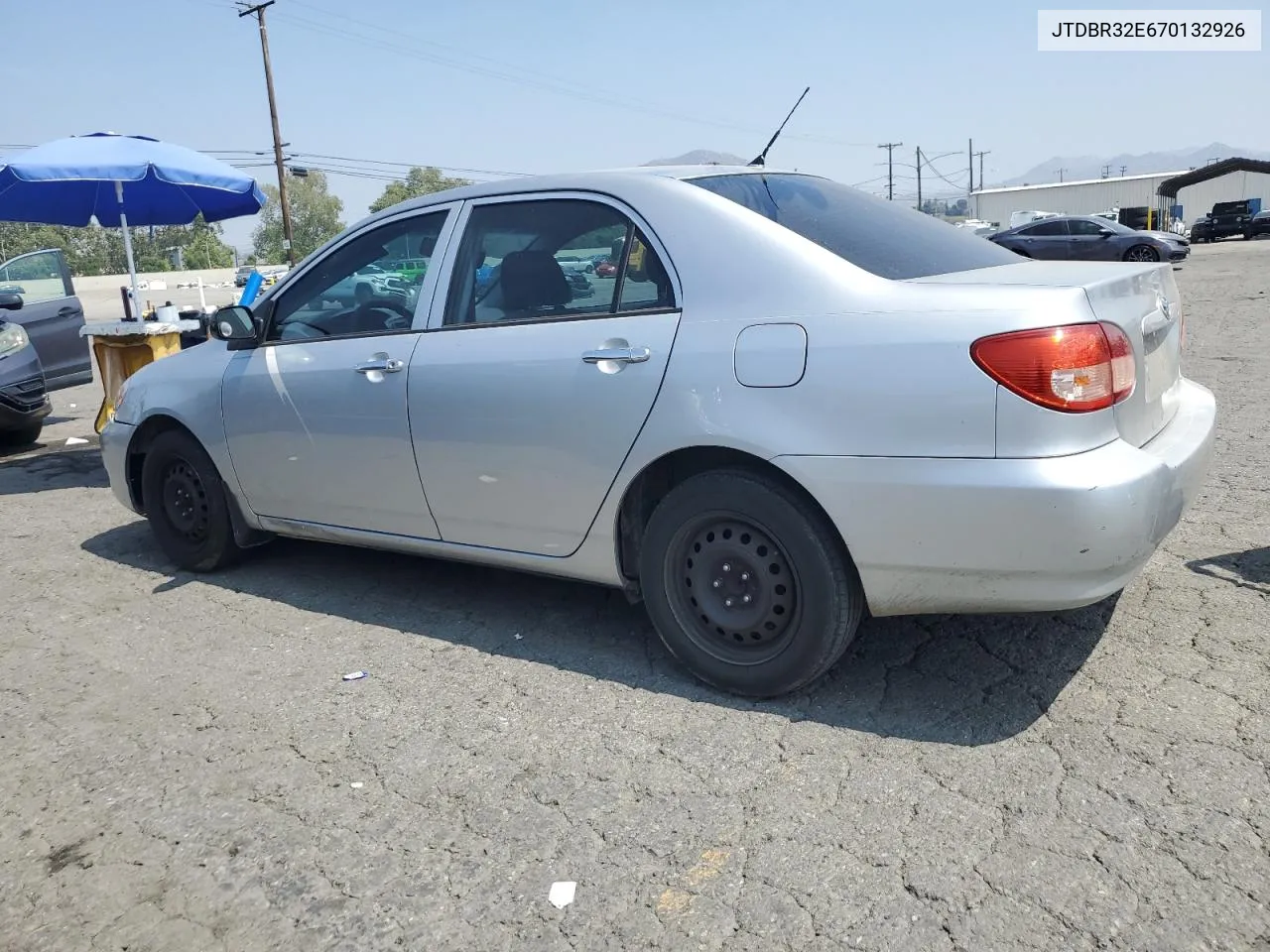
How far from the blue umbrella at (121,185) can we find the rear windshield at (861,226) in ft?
19.1

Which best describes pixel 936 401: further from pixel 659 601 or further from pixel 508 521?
pixel 508 521

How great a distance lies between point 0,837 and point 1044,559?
2.91 metres

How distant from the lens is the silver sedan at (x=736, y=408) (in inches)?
109

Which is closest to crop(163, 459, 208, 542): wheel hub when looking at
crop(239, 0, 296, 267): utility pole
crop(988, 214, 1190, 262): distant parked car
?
crop(988, 214, 1190, 262): distant parked car

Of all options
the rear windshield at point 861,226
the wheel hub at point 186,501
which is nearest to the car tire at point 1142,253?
the rear windshield at point 861,226

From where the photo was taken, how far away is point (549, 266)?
12.2 ft

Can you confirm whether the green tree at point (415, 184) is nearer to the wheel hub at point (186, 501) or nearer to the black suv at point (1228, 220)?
the black suv at point (1228, 220)

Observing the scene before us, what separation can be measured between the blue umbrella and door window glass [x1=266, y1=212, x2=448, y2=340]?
13.3ft

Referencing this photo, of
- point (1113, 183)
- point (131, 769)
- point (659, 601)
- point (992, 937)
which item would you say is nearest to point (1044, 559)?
point (992, 937)

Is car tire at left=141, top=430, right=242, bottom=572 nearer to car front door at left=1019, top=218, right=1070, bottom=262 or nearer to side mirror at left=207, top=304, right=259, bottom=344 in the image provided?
side mirror at left=207, top=304, right=259, bottom=344

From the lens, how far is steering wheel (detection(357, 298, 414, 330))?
4.05 metres

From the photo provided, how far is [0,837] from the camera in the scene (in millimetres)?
2807

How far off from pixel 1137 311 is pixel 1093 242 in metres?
24.6

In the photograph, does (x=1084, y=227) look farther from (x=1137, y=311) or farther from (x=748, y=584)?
(x=748, y=584)
